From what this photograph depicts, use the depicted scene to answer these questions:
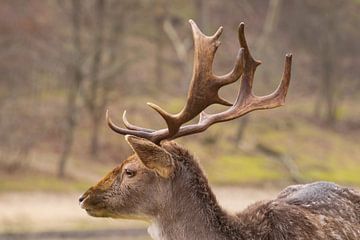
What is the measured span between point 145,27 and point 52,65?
9368mm

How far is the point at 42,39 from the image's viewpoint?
106 feet

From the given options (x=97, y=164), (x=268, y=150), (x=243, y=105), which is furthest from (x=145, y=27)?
(x=243, y=105)

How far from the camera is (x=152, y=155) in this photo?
819 centimetres

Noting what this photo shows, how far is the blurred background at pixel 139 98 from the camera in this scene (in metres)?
28.7

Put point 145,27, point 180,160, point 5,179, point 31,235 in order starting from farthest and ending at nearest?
point 145,27, point 5,179, point 31,235, point 180,160

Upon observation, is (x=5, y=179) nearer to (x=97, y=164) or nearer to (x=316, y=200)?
(x=97, y=164)

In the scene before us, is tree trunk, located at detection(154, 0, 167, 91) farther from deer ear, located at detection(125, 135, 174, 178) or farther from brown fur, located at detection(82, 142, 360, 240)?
deer ear, located at detection(125, 135, 174, 178)

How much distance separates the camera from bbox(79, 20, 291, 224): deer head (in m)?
8.34

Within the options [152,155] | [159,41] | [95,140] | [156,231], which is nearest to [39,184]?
[95,140]

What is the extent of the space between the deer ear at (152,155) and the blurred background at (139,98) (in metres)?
15.0

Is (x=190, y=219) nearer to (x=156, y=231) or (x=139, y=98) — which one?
(x=156, y=231)

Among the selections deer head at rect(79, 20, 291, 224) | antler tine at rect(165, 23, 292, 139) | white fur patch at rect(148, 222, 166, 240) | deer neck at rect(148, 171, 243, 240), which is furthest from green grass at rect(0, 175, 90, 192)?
deer neck at rect(148, 171, 243, 240)

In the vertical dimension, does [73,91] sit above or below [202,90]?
above

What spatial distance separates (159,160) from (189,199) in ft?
1.42
